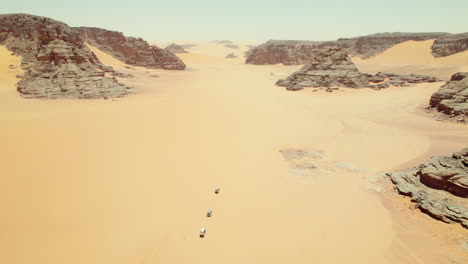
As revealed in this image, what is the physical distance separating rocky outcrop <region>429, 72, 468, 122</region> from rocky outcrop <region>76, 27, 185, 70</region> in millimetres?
37664

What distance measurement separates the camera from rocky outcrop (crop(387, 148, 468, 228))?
250 inches

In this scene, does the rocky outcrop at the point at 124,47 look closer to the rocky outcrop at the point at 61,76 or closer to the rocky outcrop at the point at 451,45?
the rocky outcrop at the point at 61,76

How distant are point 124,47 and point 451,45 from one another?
5413 cm

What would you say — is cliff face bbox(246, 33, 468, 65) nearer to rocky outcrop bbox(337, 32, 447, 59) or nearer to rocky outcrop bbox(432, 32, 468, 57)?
rocky outcrop bbox(337, 32, 447, 59)

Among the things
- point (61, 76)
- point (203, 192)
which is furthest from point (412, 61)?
point (203, 192)

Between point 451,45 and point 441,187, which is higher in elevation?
point 451,45

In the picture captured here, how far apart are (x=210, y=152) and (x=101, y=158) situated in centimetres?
360

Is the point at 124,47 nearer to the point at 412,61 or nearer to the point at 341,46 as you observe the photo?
the point at 341,46

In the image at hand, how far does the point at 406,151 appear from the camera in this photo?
1103cm

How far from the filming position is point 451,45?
45.4m

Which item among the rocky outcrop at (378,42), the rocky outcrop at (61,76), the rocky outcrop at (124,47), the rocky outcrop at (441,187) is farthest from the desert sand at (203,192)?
the rocky outcrop at (378,42)

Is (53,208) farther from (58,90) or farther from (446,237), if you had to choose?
(58,90)

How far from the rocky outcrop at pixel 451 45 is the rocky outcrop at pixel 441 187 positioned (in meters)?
49.6

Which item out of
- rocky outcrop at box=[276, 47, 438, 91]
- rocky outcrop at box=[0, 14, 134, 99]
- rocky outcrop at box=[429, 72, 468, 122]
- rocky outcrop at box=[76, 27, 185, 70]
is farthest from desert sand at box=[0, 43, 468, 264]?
rocky outcrop at box=[76, 27, 185, 70]
